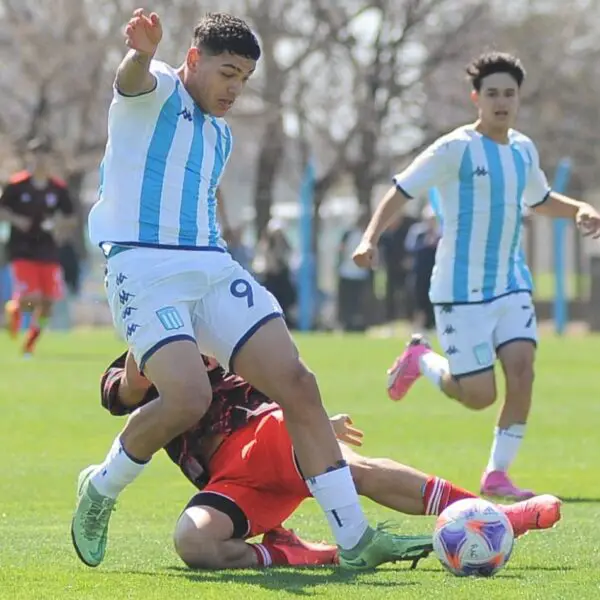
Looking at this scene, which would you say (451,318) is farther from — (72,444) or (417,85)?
(417,85)

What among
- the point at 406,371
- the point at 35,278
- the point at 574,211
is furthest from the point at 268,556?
the point at 35,278

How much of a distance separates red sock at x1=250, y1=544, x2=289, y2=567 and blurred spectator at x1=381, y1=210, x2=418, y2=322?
21.4 m

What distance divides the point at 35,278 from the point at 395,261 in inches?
385

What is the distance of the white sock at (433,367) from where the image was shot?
9.94 metres

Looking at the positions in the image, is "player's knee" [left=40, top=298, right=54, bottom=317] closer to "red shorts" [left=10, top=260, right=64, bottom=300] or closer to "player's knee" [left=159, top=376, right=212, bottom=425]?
"red shorts" [left=10, top=260, right=64, bottom=300]

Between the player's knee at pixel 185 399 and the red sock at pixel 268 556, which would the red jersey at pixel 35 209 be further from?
the player's knee at pixel 185 399

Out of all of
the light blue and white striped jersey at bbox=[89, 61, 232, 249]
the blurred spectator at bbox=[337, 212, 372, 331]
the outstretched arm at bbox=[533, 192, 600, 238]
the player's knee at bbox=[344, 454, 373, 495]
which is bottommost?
the blurred spectator at bbox=[337, 212, 372, 331]

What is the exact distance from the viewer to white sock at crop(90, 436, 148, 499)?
21.2ft

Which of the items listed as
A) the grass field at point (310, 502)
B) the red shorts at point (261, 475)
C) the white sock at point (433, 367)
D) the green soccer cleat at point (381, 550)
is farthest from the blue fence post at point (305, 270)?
the green soccer cleat at point (381, 550)

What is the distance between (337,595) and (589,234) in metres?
3.62

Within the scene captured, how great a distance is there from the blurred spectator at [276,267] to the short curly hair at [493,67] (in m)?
17.2

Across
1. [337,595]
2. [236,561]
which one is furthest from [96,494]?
[337,595]

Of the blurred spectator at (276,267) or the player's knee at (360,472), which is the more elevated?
the player's knee at (360,472)

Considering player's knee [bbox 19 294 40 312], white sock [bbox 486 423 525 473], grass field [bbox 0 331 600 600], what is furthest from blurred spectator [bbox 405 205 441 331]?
white sock [bbox 486 423 525 473]
